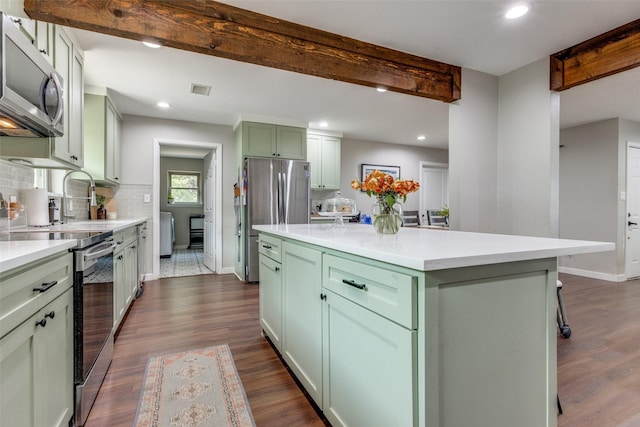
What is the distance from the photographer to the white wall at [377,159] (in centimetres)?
607

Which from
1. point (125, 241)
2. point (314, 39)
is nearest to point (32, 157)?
point (125, 241)

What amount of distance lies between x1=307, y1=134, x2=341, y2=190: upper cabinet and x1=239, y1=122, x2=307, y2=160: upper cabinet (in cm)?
47

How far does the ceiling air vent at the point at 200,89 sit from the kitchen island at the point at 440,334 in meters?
2.75

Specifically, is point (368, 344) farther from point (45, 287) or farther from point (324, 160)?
point (324, 160)

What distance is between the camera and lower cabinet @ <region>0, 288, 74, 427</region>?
38.0 inches

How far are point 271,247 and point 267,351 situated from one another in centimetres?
76

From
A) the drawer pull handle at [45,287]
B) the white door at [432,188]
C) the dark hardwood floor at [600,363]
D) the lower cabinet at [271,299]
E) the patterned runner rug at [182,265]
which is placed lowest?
the dark hardwood floor at [600,363]

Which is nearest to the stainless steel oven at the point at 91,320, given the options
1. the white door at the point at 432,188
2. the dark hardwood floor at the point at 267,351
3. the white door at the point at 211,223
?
the dark hardwood floor at the point at 267,351

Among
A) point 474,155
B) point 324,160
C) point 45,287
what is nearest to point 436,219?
point 324,160

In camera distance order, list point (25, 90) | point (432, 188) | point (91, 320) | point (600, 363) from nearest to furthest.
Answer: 1. point (25, 90)
2. point (91, 320)
3. point (600, 363)
4. point (432, 188)

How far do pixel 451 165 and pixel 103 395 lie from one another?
330 cm

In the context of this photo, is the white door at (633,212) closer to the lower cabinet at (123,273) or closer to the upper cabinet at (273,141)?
the upper cabinet at (273,141)

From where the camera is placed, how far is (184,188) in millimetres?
8273

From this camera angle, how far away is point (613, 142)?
458 centimetres
